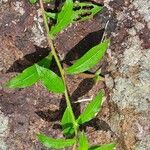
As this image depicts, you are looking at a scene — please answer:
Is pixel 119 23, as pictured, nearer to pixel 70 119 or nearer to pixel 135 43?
pixel 135 43

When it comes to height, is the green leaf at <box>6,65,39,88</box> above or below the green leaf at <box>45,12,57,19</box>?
below

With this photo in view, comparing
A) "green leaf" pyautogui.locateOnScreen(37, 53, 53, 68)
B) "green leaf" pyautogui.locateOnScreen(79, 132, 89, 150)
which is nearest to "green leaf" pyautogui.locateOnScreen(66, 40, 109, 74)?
"green leaf" pyautogui.locateOnScreen(37, 53, 53, 68)

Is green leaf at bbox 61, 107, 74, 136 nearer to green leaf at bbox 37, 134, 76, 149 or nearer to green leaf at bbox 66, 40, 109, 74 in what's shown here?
green leaf at bbox 37, 134, 76, 149

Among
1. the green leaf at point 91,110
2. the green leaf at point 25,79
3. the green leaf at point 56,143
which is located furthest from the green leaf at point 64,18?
the green leaf at point 56,143

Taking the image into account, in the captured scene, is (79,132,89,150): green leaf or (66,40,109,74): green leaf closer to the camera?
(79,132,89,150): green leaf

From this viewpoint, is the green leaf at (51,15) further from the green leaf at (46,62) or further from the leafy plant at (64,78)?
the green leaf at (46,62)

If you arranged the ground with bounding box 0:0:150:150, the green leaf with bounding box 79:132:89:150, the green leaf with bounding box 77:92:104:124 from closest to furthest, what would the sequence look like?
the green leaf with bounding box 79:132:89:150, the green leaf with bounding box 77:92:104:124, the ground with bounding box 0:0:150:150
